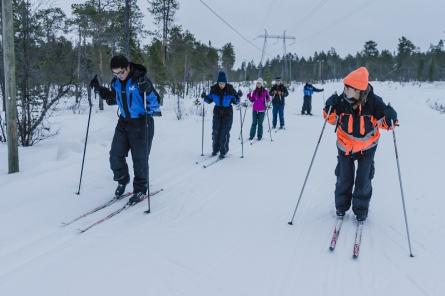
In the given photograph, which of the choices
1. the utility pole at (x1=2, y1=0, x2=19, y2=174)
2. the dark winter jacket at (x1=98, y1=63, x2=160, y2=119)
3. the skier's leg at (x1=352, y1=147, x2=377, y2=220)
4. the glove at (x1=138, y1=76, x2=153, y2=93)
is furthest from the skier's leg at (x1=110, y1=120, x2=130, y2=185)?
the skier's leg at (x1=352, y1=147, x2=377, y2=220)

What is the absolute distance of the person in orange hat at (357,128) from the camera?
391cm

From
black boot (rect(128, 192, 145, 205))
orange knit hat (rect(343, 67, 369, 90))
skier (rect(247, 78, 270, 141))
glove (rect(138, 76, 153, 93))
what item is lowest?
black boot (rect(128, 192, 145, 205))

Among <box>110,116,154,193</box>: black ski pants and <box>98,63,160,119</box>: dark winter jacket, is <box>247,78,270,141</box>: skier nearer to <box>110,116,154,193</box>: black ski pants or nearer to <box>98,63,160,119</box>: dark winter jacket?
<box>110,116,154,193</box>: black ski pants

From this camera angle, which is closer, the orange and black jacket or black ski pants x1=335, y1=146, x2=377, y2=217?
the orange and black jacket

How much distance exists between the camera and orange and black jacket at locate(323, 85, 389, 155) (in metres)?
4.02

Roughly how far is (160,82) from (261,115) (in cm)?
1713

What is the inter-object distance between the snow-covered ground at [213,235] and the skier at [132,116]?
46 centimetres

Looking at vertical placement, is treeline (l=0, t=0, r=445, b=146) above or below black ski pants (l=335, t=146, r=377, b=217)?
above

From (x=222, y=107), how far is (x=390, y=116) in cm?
464

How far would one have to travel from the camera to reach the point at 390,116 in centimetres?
386

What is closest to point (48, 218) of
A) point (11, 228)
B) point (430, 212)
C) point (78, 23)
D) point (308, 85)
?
point (11, 228)

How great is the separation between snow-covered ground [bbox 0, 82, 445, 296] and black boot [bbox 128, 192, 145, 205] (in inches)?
5.9

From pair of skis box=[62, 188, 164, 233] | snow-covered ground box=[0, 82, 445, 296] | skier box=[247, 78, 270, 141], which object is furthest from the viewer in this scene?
skier box=[247, 78, 270, 141]

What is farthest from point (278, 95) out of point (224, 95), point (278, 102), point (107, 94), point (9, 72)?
point (9, 72)
